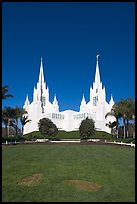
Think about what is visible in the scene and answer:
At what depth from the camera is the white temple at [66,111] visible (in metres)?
102

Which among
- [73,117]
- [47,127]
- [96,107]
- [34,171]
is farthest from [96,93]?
[34,171]

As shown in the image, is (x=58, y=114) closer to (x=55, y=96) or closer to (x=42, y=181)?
(x=55, y=96)

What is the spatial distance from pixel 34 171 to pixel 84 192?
3.79m

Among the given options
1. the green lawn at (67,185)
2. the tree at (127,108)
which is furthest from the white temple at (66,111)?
the green lawn at (67,185)

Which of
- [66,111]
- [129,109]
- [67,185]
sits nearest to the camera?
[67,185]

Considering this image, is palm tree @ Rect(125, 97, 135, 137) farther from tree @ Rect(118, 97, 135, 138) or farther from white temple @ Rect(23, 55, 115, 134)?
white temple @ Rect(23, 55, 115, 134)

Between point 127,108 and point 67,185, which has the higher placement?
point 127,108

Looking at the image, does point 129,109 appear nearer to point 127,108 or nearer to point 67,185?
point 127,108

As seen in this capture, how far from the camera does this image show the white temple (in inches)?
3996

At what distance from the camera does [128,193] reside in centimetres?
703

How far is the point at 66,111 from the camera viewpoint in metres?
108

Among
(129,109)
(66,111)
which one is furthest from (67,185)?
(66,111)

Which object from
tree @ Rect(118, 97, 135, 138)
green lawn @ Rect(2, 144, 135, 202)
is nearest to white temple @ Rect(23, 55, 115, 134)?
tree @ Rect(118, 97, 135, 138)

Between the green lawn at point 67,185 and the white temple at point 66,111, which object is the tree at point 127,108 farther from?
the white temple at point 66,111
